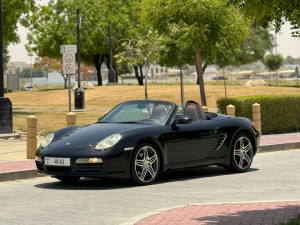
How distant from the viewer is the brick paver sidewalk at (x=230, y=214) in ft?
26.4

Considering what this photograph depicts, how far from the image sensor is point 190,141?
13.0 m

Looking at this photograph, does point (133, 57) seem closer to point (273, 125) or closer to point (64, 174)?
point (273, 125)

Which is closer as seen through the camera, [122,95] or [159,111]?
[159,111]

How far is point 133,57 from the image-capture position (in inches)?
2276

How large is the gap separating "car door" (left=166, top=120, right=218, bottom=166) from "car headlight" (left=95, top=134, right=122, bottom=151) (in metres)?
1.04

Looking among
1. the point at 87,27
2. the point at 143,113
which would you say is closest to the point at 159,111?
the point at 143,113

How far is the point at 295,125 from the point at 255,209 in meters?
16.3

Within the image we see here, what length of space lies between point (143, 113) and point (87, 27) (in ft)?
231

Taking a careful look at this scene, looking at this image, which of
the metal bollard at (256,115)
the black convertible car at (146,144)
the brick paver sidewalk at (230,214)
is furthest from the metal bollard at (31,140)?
the metal bollard at (256,115)

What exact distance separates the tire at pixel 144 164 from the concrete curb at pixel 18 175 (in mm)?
2338

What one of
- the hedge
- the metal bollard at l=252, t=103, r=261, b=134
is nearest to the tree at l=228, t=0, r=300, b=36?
the metal bollard at l=252, t=103, r=261, b=134

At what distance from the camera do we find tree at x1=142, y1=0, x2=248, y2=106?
3966 centimetres

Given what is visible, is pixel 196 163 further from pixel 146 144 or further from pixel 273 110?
A: pixel 273 110

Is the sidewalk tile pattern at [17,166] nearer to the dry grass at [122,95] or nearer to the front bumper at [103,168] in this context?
the front bumper at [103,168]
